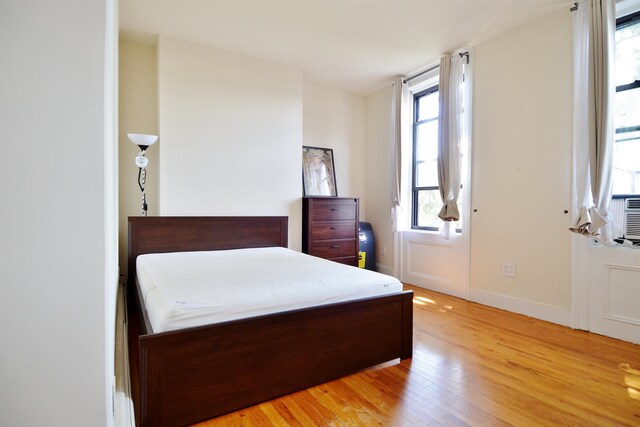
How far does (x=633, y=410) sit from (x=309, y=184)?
145 inches

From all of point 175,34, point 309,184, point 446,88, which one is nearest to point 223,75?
point 175,34

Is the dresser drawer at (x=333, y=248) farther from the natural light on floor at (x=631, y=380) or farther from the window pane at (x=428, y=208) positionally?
the natural light on floor at (x=631, y=380)

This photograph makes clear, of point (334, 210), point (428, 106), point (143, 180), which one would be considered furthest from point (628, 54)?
point (143, 180)

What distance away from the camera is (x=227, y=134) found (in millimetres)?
3695

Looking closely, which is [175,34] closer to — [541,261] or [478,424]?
[478,424]

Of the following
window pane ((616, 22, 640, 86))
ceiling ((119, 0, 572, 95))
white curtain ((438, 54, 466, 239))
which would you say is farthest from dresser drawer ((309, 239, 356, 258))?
window pane ((616, 22, 640, 86))

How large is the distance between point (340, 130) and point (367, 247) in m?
1.86

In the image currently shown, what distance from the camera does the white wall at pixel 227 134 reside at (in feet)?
11.1

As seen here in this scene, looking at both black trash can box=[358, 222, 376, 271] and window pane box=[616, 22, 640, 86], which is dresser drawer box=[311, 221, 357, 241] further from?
window pane box=[616, 22, 640, 86]

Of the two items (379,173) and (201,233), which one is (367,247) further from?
(201,233)

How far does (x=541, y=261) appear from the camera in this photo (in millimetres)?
2967

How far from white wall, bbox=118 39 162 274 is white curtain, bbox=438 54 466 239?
3114mm

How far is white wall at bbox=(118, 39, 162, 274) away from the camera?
3.41m

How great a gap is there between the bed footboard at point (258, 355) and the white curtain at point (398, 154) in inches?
97.5
